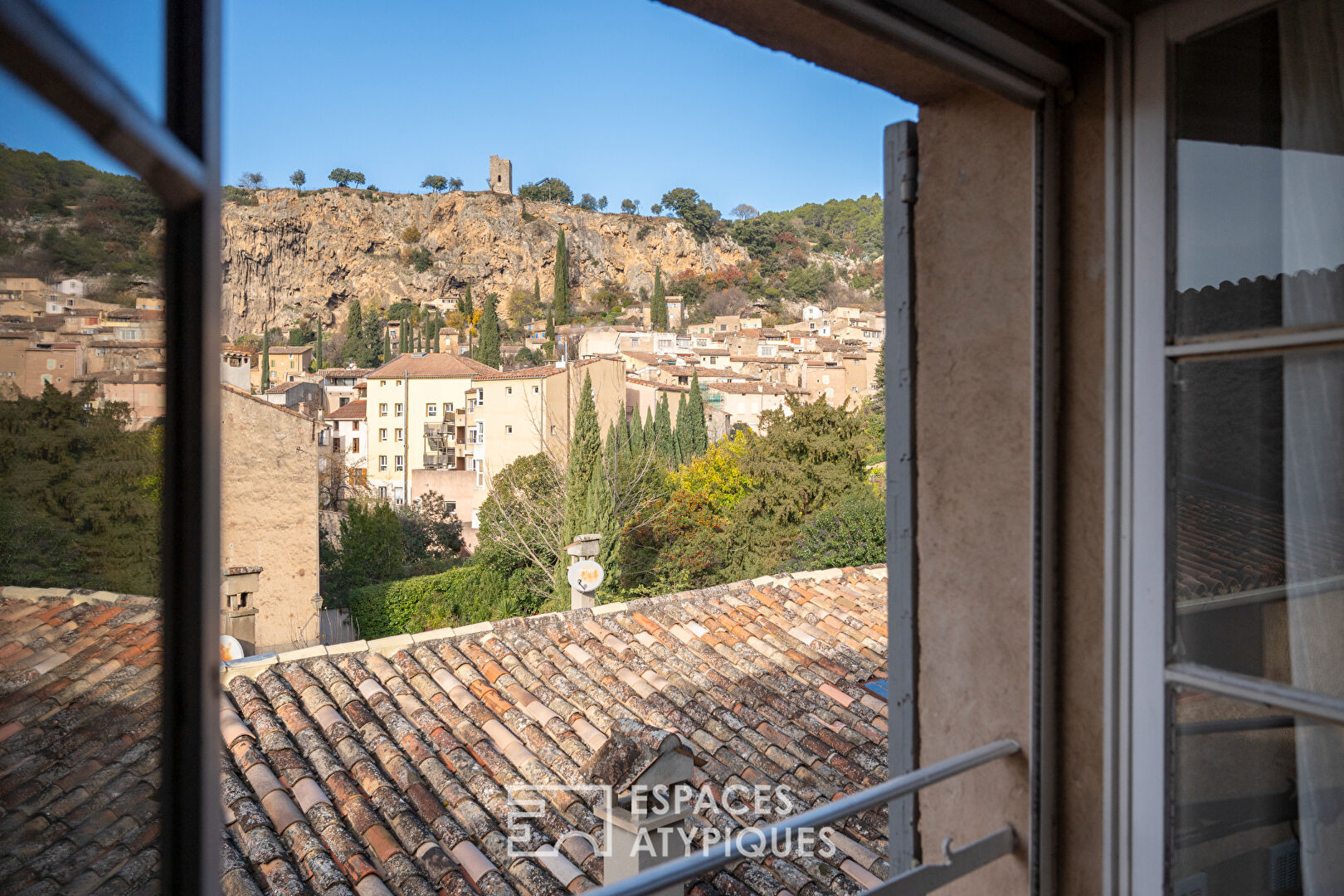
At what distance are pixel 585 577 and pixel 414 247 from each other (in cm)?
5184

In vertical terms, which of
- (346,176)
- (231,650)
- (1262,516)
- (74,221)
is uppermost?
(346,176)

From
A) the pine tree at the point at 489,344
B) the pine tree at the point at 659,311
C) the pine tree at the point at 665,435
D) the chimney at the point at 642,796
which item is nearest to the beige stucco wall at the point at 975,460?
the chimney at the point at 642,796

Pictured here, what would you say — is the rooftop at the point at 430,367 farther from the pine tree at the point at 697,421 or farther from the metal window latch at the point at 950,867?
the metal window latch at the point at 950,867

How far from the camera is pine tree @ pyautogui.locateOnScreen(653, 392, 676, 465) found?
22578mm

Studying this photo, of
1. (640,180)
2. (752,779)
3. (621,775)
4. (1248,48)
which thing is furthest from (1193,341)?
(640,180)

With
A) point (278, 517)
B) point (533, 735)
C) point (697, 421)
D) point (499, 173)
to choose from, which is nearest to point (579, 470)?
point (278, 517)

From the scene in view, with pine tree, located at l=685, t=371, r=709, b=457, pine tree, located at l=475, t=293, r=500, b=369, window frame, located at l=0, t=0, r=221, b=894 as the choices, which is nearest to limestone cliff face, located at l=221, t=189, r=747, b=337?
pine tree, located at l=475, t=293, r=500, b=369

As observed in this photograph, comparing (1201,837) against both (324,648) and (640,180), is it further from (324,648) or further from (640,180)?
(640,180)

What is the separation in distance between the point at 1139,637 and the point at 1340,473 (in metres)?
0.32

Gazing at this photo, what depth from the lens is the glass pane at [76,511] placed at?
0.26 metres

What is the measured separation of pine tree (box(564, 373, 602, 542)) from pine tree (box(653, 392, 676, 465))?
5601mm

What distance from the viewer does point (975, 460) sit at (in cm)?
133

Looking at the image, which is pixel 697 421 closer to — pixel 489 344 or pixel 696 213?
pixel 489 344

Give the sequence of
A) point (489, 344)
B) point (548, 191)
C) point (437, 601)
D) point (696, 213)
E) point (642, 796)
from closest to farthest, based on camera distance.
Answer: point (642, 796) → point (437, 601) → point (489, 344) → point (696, 213) → point (548, 191)
